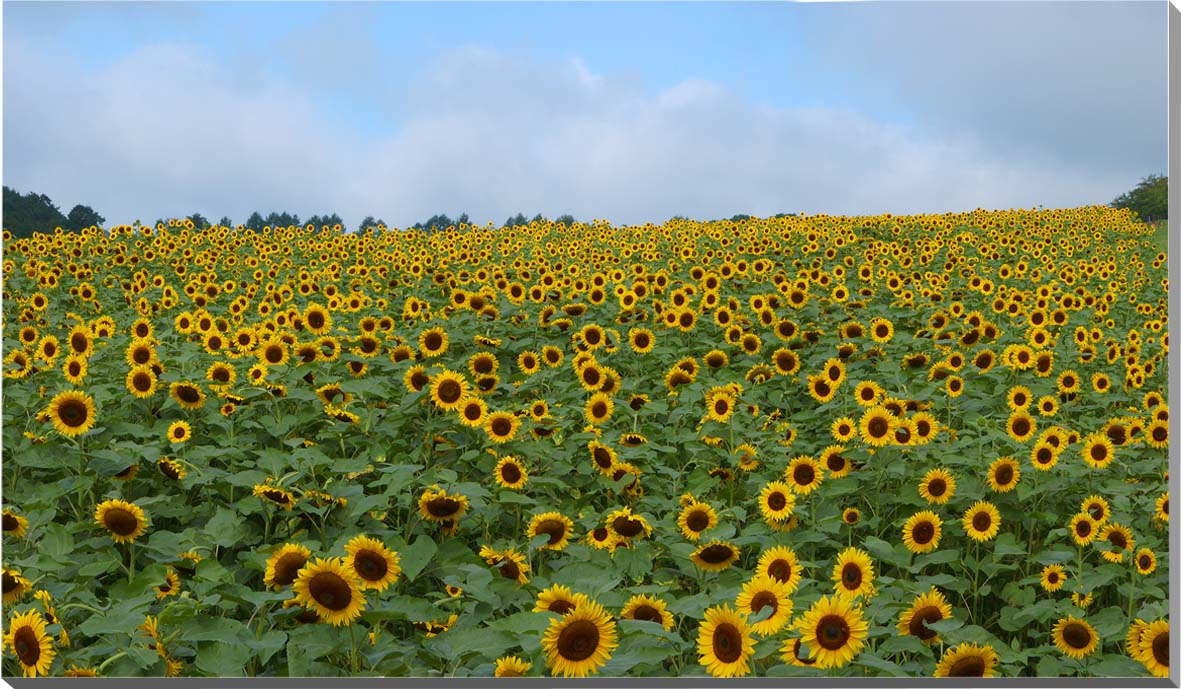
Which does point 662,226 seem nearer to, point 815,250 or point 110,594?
point 815,250

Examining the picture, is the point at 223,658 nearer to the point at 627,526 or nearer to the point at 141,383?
the point at 627,526

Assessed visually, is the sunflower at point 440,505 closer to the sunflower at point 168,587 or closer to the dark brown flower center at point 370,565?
the sunflower at point 168,587

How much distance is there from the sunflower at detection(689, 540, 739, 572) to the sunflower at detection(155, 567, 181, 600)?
6.13 feet

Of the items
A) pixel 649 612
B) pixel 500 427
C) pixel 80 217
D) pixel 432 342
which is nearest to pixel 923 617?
pixel 649 612

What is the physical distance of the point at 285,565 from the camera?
258 cm

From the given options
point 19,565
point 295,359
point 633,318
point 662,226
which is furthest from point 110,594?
point 662,226

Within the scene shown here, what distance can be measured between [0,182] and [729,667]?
11.9ft

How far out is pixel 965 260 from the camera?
12422mm

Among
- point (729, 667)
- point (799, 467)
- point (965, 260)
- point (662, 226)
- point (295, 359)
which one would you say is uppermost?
point (662, 226)

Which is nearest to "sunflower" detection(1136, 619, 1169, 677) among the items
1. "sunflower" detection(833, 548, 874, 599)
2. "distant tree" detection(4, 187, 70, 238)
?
"sunflower" detection(833, 548, 874, 599)

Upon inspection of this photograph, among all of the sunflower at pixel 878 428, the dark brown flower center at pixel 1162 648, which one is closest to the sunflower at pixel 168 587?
the sunflower at pixel 878 428

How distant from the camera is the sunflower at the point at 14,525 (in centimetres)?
344

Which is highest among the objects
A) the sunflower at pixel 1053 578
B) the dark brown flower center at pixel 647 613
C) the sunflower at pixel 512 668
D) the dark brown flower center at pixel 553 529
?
the dark brown flower center at pixel 553 529

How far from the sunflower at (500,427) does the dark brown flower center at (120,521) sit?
1.62 metres
